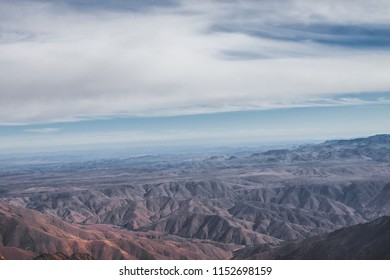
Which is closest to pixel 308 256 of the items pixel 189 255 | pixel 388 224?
pixel 388 224
